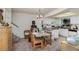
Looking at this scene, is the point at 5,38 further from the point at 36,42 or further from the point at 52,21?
the point at 52,21

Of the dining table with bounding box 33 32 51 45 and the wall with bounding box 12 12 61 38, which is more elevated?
the wall with bounding box 12 12 61 38

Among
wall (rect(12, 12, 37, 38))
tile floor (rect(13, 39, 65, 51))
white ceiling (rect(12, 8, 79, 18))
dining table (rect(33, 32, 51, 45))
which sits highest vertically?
white ceiling (rect(12, 8, 79, 18))

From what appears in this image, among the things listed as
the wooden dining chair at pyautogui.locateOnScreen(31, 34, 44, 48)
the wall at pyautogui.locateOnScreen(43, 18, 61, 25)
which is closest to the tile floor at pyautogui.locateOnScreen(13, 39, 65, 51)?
the wooden dining chair at pyautogui.locateOnScreen(31, 34, 44, 48)

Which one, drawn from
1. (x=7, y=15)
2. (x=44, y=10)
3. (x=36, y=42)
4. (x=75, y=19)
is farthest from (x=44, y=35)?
(x=7, y=15)

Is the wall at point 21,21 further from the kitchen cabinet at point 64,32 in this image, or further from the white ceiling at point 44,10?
the kitchen cabinet at point 64,32

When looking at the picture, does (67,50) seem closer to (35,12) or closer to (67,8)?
(67,8)

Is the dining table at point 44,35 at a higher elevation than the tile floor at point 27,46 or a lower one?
higher

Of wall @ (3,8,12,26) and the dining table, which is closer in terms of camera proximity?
wall @ (3,8,12,26)

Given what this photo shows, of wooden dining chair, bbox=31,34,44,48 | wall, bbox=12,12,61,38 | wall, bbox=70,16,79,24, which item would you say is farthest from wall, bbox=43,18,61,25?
wooden dining chair, bbox=31,34,44,48

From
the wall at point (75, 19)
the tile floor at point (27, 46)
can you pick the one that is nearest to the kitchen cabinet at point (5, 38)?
the tile floor at point (27, 46)

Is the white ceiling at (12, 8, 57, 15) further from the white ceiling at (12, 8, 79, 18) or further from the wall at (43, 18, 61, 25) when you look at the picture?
the wall at (43, 18, 61, 25)

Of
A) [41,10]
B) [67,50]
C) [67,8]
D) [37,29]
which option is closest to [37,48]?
[37,29]
